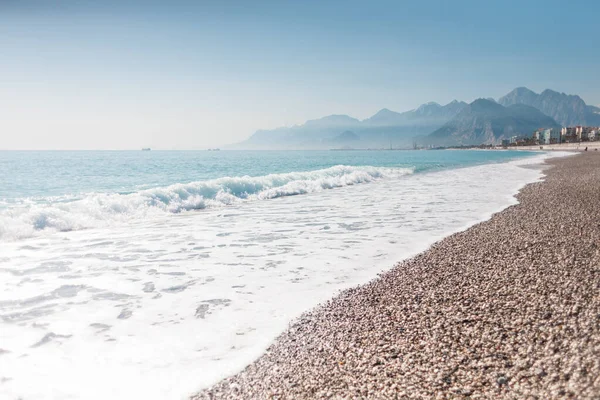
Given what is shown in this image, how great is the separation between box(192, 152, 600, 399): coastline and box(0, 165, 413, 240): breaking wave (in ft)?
40.5

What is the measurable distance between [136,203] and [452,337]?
61.0ft

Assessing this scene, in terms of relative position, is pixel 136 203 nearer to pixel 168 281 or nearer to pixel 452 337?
pixel 168 281

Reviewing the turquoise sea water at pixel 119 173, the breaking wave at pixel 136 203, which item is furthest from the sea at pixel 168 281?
the turquoise sea water at pixel 119 173

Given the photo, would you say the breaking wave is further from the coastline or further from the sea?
the coastline

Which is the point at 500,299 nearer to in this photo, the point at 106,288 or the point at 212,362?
the point at 212,362

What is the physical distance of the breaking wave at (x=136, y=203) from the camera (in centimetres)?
1458

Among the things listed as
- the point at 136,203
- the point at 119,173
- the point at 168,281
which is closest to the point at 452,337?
the point at 168,281

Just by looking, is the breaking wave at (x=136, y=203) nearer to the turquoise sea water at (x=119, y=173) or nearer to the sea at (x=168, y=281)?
the sea at (x=168, y=281)

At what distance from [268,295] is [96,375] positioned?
3134 mm

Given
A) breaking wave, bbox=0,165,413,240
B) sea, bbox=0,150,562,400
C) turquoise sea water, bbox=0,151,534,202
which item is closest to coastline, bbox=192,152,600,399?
sea, bbox=0,150,562,400

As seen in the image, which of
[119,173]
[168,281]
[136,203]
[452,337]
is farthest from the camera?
[119,173]

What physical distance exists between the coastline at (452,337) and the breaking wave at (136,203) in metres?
12.3

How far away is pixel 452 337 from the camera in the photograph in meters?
4.74

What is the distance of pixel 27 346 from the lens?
5.43 metres
